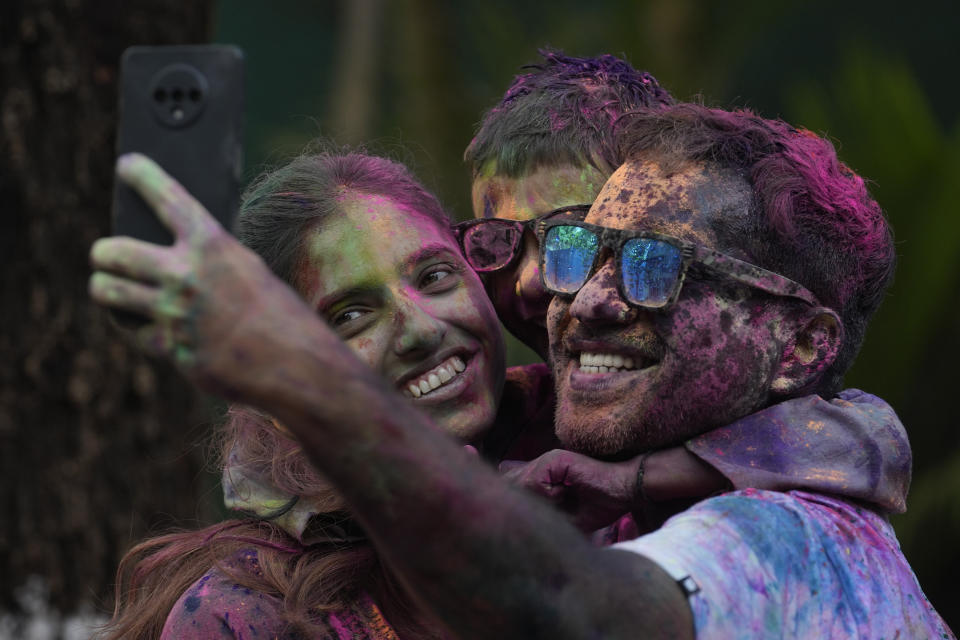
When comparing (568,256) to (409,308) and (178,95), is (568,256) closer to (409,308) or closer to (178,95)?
(409,308)

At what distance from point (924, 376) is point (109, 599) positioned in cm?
373

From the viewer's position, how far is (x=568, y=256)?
2359mm

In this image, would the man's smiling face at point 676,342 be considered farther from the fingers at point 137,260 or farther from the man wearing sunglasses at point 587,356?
the fingers at point 137,260

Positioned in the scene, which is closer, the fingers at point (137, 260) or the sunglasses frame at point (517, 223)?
the fingers at point (137, 260)

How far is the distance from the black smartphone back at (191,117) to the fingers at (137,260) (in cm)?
6

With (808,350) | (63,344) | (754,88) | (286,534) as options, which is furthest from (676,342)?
(754,88)

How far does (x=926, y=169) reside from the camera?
560 cm

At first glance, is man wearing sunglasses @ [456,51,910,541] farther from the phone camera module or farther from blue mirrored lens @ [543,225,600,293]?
the phone camera module

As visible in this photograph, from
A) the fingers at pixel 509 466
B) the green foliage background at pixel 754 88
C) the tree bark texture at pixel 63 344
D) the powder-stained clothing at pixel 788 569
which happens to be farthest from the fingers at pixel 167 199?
the tree bark texture at pixel 63 344

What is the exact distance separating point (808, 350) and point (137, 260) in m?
1.29

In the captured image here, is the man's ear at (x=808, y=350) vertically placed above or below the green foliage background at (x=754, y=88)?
above

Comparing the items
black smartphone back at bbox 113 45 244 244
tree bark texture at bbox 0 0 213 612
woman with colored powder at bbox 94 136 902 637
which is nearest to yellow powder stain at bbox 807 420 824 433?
woman with colored powder at bbox 94 136 902 637

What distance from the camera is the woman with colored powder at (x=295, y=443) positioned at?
2428mm

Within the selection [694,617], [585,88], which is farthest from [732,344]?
[585,88]
